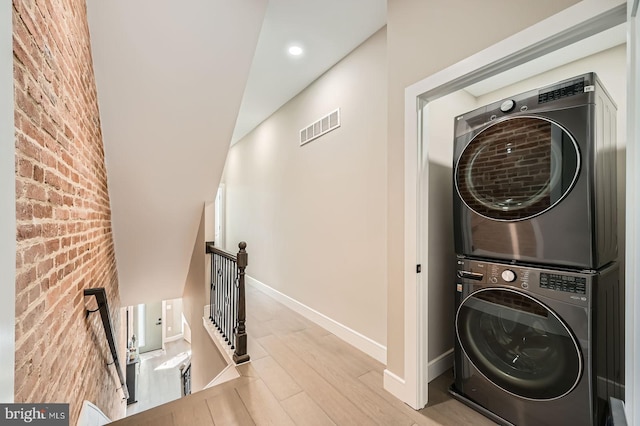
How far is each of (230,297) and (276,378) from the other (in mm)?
1095

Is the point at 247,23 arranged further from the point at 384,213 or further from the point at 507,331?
the point at 507,331

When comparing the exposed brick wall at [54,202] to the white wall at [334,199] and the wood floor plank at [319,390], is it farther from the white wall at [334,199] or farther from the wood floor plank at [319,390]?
the white wall at [334,199]

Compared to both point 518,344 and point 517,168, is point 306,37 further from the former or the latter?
point 518,344

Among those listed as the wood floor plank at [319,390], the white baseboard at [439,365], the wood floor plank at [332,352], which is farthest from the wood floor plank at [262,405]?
the white baseboard at [439,365]

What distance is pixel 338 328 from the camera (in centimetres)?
282

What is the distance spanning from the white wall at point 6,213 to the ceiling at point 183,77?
175 centimetres

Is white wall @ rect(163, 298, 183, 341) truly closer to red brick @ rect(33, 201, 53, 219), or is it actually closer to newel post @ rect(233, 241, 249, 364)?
newel post @ rect(233, 241, 249, 364)

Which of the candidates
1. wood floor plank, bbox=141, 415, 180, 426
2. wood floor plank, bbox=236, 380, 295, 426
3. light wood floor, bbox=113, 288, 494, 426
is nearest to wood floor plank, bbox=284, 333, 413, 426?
light wood floor, bbox=113, 288, 494, 426

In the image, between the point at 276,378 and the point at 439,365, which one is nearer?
the point at 276,378

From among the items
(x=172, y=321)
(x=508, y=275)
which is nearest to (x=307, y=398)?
(x=508, y=275)

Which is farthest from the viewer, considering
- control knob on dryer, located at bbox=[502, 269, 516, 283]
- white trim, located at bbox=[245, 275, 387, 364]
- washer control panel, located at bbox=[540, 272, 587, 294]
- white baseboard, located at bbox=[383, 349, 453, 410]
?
white trim, located at bbox=[245, 275, 387, 364]

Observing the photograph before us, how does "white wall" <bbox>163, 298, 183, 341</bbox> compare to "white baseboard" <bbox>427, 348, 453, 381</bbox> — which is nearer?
"white baseboard" <bbox>427, 348, 453, 381</bbox>

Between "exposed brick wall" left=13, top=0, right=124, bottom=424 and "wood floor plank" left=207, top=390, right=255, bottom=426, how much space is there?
77 cm

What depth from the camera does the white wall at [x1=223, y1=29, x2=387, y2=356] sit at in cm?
246
